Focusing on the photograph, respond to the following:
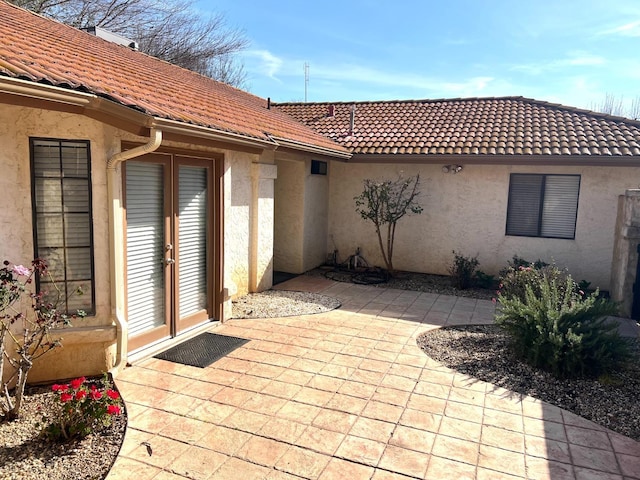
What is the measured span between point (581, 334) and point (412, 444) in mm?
3040

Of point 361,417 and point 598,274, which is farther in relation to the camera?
point 598,274

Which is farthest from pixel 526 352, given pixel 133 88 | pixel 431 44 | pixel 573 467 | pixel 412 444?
pixel 431 44

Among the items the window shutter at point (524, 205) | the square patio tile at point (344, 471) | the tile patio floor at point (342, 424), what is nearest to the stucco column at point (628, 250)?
the window shutter at point (524, 205)

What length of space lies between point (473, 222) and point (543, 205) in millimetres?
1658

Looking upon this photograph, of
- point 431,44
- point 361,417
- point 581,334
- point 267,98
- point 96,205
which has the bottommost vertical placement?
point 361,417

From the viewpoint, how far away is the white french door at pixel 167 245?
5879mm

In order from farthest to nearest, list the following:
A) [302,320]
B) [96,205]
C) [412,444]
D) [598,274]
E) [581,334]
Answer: [598,274]
[302,320]
[581,334]
[96,205]
[412,444]

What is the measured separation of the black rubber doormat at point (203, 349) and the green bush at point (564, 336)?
394cm

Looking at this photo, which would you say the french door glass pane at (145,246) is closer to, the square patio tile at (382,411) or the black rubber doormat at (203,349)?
the black rubber doormat at (203,349)

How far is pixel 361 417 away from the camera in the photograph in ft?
15.3

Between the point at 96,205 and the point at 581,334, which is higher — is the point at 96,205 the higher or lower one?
the higher one

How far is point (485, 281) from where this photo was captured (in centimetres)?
1098

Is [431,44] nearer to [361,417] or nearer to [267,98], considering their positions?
[267,98]

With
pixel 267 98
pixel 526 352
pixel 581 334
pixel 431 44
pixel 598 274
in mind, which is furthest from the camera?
pixel 431 44
